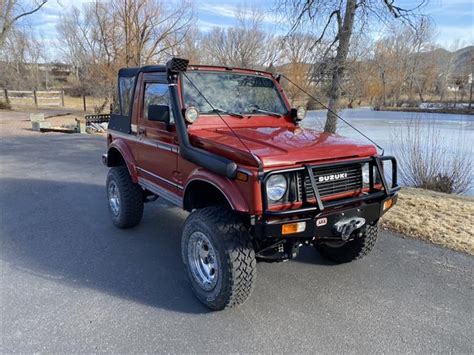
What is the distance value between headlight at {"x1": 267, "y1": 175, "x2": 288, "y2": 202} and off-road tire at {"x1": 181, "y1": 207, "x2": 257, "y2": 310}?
1.38 feet

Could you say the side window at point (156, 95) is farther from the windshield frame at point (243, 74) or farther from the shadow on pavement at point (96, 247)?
the shadow on pavement at point (96, 247)

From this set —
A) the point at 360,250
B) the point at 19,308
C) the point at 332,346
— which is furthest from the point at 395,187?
the point at 19,308

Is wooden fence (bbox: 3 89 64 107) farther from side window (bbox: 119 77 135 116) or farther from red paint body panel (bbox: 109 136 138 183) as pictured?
red paint body panel (bbox: 109 136 138 183)

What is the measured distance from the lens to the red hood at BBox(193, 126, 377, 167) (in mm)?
2699

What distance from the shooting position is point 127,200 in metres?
4.57

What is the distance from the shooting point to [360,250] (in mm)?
3703

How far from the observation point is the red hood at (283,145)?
2.70m

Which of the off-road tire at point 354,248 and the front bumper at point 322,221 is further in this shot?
the off-road tire at point 354,248

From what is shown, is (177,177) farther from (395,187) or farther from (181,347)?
(395,187)

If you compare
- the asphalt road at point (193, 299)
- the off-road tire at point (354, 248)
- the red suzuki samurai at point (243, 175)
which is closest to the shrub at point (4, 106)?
the asphalt road at point (193, 299)

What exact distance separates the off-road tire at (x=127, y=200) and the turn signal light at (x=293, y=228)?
2621 mm

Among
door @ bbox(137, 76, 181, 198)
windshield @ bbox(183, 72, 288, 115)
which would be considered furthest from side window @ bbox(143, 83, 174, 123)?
windshield @ bbox(183, 72, 288, 115)

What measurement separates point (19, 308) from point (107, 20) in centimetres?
2139

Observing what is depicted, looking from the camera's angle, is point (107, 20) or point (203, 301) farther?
point (107, 20)
